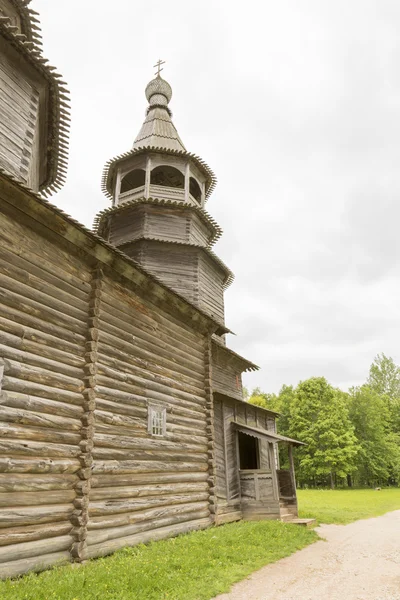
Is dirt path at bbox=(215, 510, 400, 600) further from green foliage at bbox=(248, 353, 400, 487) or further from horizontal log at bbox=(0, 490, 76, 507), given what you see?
green foliage at bbox=(248, 353, 400, 487)

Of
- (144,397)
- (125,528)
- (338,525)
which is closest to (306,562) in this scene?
(125,528)

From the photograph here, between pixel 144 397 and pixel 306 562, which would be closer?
pixel 306 562

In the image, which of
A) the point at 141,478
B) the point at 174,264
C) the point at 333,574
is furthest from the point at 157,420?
the point at 174,264

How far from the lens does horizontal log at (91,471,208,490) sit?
909 centimetres

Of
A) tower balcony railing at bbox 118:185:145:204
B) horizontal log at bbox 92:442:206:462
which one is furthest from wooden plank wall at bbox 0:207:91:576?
tower balcony railing at bbox 118:185:145:204

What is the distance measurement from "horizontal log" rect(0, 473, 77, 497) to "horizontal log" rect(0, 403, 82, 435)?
2.96 feet

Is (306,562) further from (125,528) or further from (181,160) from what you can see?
(181,160)

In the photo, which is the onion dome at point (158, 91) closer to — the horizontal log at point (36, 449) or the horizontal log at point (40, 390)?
the horizontal log at point (40, 390)

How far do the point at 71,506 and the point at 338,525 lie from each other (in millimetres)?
12611

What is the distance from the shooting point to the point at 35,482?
24.8ft

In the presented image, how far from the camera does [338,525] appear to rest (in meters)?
16.3

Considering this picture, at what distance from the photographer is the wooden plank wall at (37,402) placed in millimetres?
7191

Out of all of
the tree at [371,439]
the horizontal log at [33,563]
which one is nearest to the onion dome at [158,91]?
the horizontal log at [33,563]

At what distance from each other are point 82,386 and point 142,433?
2615mm
